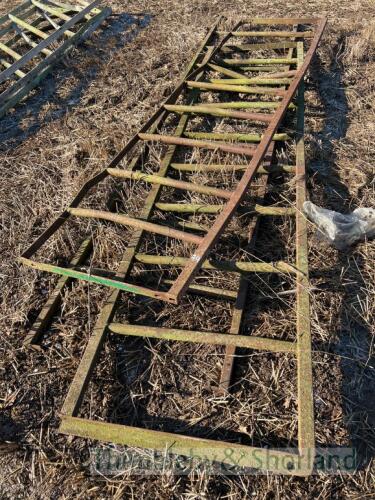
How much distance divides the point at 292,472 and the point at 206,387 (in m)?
0.71

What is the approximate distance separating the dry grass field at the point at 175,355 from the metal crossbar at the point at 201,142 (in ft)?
1.27

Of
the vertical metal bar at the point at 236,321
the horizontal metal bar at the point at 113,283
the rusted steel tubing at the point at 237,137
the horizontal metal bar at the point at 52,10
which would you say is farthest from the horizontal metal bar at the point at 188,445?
the horizontal metal bar at the point at 52,10

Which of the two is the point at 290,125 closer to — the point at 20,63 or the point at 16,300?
the point at 16,300

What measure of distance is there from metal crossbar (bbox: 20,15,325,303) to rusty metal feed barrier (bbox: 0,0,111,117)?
210cm

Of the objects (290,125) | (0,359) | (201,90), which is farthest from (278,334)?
(201,90)

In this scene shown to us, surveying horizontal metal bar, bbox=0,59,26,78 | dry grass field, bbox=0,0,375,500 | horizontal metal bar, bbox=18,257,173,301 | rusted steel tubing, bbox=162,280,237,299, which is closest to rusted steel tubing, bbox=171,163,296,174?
dry grass field, bbox=0,0,375,500

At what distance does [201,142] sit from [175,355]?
5.93ft

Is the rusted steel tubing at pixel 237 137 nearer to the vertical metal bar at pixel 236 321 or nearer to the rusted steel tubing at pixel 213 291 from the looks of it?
the vertical metal bar at pixel 236 321

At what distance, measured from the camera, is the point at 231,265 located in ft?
9.36

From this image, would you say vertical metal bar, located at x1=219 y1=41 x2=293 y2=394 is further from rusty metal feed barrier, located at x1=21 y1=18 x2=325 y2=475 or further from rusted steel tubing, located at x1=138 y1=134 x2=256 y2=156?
rusted steel tubing, located at x1=138 y1=134 x2=256 y2=156

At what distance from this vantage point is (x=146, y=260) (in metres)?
3.01

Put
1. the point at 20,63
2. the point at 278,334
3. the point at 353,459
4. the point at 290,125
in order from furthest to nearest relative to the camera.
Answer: the point at 20,63 → the point at 290,125 → the point at 278,334 → the point at 353,459

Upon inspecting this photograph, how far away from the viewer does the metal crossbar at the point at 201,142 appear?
253 cm

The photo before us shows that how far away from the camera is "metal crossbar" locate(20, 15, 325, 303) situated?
8.29 ft
